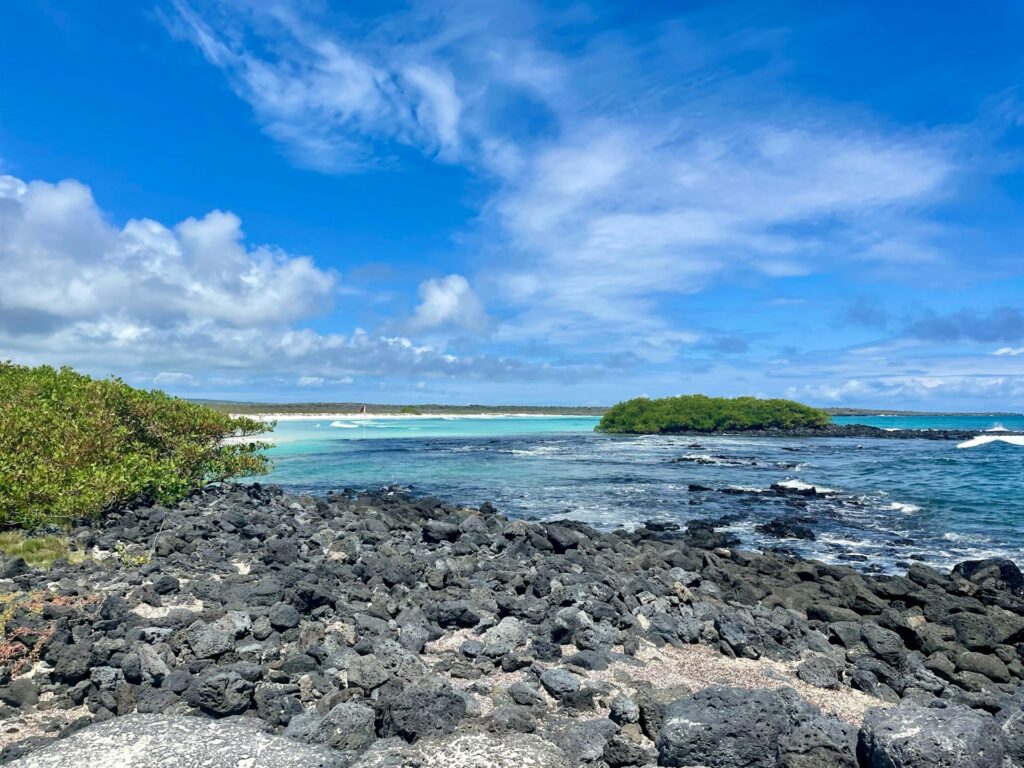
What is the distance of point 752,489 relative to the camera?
2747 centimetres

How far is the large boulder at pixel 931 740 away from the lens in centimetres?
415

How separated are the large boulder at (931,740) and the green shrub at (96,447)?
1308 cm

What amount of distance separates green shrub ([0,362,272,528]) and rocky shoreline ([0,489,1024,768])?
0.98 meters

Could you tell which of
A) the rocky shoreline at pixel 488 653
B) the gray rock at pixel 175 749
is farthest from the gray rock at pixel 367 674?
the gray rock at pixel 175 749

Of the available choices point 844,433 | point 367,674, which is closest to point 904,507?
point 367,674

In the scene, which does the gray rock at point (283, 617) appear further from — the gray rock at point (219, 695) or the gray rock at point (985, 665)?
the gray rock at point (985, 665)

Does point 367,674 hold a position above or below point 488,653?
above

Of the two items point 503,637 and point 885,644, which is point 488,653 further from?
point 885,644

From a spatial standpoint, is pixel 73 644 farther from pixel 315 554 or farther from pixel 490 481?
pixel 490 481

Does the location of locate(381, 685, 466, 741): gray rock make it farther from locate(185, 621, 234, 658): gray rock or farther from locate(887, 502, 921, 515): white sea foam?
Result: locate(887, 502, 921, 515): white sea foam

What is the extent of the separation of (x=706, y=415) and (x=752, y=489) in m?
57.0

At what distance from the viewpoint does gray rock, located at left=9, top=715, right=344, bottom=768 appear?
393 centimetres

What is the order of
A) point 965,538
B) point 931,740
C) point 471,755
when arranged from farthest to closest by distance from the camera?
point 965,538 → point 931,740 → point 471,755

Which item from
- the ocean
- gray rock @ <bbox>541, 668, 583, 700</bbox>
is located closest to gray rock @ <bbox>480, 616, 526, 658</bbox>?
gray rock @ <bbox>541, 668, 583, 700</bbox>
